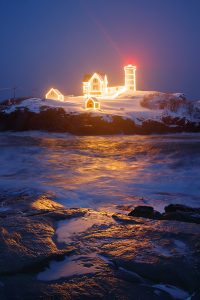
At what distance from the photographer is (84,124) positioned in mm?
54688

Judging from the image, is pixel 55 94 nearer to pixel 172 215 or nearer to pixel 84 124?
pixel 84 124

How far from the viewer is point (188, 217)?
6.62 meters

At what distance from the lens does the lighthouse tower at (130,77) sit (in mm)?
75375

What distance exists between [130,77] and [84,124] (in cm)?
2587

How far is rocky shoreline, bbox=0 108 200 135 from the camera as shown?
5419 cm

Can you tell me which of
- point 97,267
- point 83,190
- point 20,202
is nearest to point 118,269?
point 97,267

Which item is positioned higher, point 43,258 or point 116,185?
point 43,258

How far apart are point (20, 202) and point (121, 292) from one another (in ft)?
22.3

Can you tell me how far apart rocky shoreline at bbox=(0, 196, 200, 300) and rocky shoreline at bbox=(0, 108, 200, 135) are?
48.4 meters

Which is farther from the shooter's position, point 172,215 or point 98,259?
point 172,215

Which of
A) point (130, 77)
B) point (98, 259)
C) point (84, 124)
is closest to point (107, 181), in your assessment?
point (98, 259)

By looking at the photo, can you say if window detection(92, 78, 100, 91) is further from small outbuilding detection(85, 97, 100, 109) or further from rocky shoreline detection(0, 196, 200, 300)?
rocky shoreline detection(0, 196, 200, 300)

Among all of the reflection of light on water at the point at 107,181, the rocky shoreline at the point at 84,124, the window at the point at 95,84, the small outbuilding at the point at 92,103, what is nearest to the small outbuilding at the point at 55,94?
the window at the point at 95,84

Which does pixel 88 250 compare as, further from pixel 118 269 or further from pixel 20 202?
pixel 20 202
